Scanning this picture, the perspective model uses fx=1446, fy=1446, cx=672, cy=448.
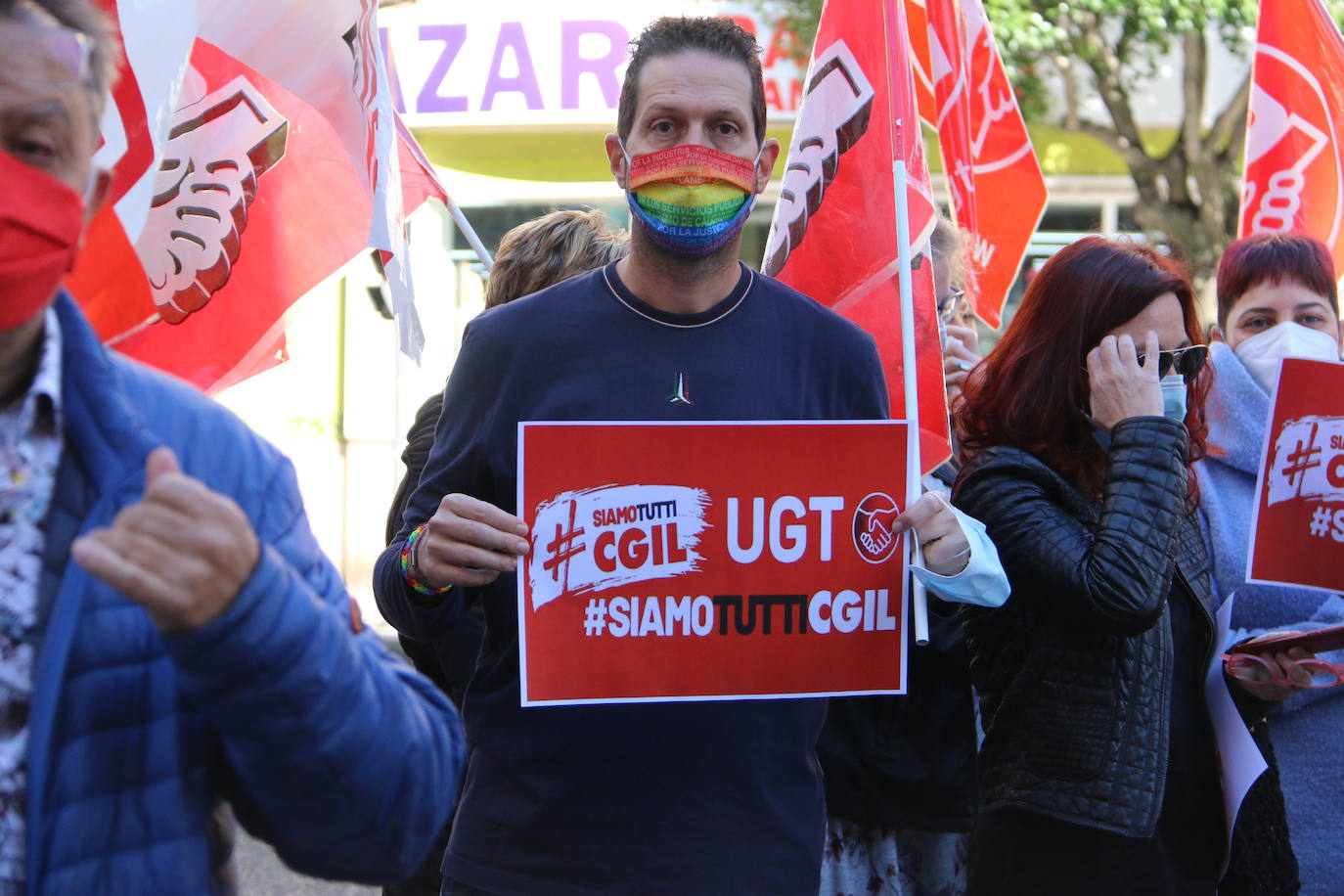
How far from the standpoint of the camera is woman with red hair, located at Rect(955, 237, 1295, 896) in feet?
8.48


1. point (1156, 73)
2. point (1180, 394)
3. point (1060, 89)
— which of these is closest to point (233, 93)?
point (1180, 394)

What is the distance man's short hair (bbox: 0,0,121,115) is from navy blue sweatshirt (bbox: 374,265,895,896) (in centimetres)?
103

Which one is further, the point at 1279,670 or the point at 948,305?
the point at 948,305

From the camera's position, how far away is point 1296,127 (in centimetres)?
487

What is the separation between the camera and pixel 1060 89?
44.3 ft

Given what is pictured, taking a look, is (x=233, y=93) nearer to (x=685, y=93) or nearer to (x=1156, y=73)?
(x=685, y=93)

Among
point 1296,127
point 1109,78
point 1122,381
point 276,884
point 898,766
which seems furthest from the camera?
point 1109,78

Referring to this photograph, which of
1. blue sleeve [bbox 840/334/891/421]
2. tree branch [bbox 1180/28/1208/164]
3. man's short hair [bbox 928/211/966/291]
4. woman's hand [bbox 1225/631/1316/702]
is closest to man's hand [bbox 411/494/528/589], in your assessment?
blue sleeve [bbox 840/334/891/421]

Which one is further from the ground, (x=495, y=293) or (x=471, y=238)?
(x=471, y=238)

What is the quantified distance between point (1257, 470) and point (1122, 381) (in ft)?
2.29

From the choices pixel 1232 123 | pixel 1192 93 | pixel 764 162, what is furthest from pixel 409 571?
pixel 1232 123

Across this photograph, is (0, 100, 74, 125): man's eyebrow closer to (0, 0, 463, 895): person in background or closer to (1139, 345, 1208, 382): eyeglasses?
(0, 0, 463, 895): person in background

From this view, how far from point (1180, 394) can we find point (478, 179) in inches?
392

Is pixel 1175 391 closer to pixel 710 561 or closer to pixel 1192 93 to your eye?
pixel 710 561
